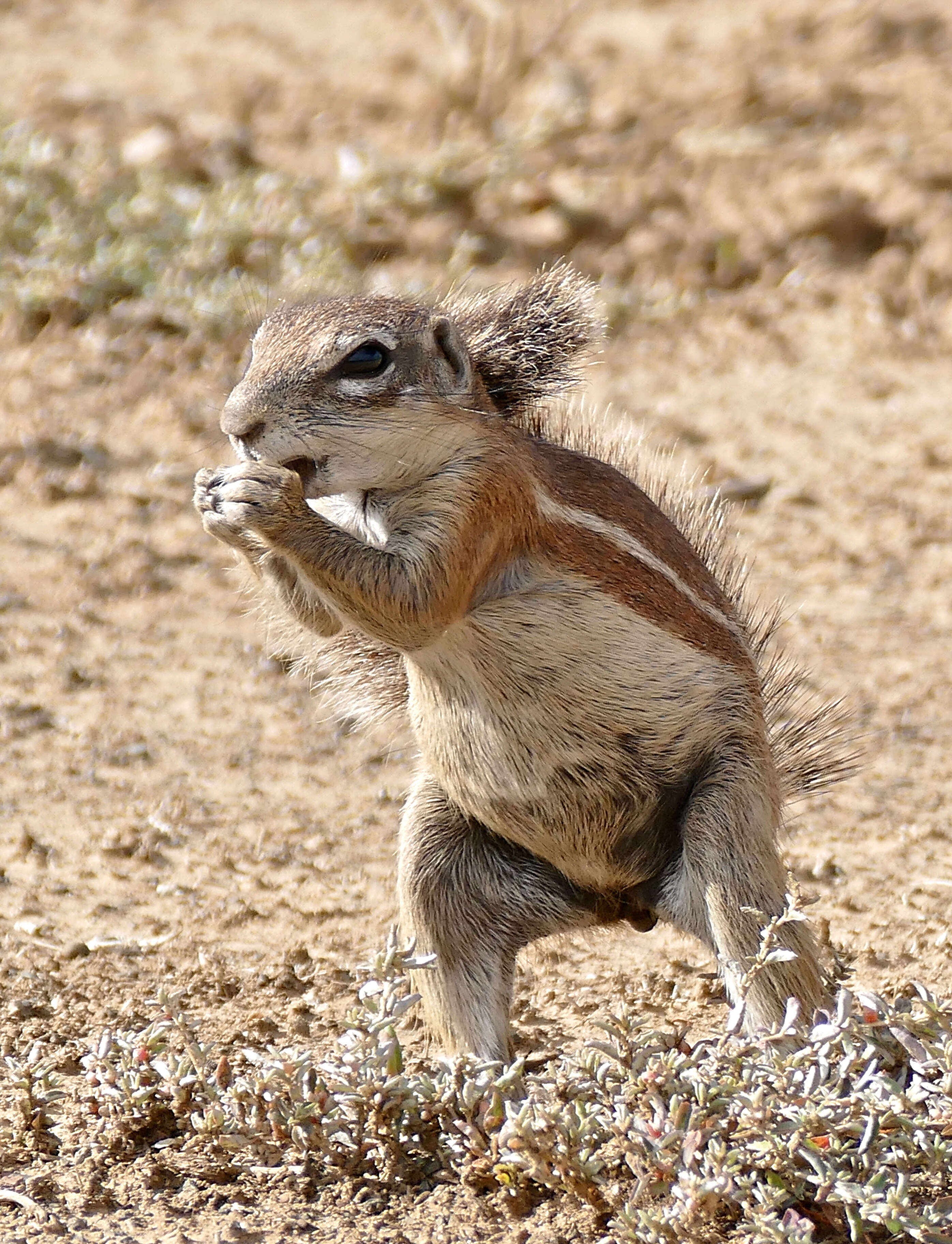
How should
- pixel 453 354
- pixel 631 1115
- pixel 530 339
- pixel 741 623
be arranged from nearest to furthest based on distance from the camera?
A: pixel 631 1115 < pixel 453 354 < pixel 530 339 < pixel 741 623

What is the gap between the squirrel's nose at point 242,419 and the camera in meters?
3.16

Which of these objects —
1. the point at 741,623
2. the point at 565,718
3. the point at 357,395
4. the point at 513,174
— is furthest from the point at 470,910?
the point at 513,174

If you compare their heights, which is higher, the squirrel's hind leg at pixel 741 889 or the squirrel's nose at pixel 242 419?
the squirrel's nose at pixel 242 419

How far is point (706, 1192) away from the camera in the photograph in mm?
2854

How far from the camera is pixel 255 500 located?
10.4 feet

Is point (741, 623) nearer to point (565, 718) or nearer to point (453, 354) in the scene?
point (565, 718)

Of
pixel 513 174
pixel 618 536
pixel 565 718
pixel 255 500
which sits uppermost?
pixel 513 174

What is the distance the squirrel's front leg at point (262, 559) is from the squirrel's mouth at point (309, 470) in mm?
65

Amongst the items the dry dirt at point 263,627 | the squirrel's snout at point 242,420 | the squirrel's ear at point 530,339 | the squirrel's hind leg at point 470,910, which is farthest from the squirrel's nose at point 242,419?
the dry dirt at point 263,627

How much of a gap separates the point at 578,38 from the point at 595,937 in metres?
6.33

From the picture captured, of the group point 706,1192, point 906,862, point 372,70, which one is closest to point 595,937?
point 906,862

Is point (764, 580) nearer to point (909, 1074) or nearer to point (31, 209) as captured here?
point (909, 1074)

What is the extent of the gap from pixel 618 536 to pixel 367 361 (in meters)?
0.70

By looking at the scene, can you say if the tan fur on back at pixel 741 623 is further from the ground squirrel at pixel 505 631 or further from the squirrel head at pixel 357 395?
the squirrel head at pixel 357 395
